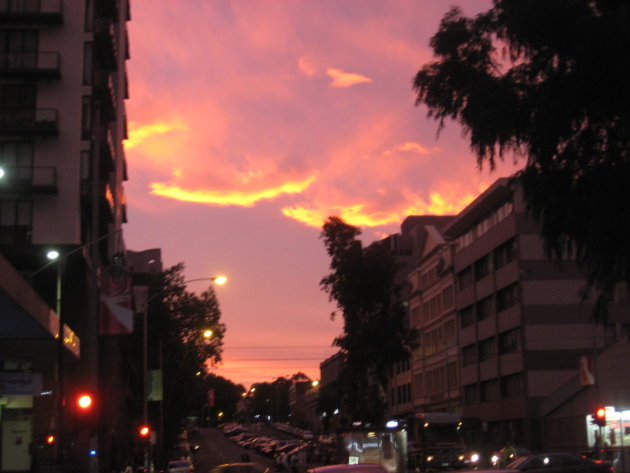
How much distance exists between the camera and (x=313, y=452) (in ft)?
223

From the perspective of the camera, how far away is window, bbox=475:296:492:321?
79250 mm

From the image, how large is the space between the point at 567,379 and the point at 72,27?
41.7 m

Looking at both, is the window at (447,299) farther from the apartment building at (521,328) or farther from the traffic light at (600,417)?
the traffic light at (600,417)

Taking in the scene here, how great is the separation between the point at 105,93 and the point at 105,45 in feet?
10.9

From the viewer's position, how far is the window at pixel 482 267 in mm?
79550

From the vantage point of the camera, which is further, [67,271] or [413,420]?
[413,420]

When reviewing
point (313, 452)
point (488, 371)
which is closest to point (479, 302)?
point (488, 371)

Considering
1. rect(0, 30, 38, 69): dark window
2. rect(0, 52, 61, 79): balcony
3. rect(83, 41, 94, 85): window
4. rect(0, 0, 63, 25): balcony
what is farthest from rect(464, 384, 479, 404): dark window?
rect(0, 0, 63, 25): balcony

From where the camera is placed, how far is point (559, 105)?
21.4m

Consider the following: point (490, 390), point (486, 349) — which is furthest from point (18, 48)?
point (490, 390)

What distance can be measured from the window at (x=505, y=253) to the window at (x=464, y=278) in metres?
7.14

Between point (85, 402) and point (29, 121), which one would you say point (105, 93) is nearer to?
point (29, 121)

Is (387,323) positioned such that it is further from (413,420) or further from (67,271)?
(67,271)

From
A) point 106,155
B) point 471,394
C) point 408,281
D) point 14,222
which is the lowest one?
point 471,394
